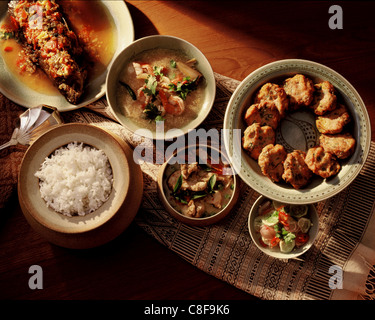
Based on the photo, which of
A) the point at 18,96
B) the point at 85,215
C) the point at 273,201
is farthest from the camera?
the point at 18,96

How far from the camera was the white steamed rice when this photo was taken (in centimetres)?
247

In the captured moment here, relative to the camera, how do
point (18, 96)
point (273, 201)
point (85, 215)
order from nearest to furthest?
point (85, 215), point (273, 201), point (18, 96)

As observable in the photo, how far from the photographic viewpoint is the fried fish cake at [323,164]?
8.23 feet

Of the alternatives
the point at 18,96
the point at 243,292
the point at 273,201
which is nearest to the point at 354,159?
the point at 273,201

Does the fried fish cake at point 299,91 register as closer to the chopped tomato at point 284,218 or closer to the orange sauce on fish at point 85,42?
the chopped tomato at point 284,218

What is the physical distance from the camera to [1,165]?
282cm

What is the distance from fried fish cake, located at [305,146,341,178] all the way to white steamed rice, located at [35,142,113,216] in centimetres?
125

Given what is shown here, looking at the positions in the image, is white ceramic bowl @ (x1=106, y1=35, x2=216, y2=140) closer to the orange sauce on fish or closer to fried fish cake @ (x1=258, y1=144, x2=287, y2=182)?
the orange sauce on fish

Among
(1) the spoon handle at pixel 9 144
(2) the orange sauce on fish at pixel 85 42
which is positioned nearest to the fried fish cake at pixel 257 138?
(2) the orange sauce on fish at pixel 85 42

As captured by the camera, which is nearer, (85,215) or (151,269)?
(85,215)

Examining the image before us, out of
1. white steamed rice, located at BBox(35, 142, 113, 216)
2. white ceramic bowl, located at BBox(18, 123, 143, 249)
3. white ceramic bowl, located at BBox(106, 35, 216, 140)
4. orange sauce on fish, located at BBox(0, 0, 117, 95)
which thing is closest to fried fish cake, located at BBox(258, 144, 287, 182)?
white ceramic bowl, located at BBox(106, 35, 216, 140)

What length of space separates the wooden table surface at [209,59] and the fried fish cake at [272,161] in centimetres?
65

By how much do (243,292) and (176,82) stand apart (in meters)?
1.48

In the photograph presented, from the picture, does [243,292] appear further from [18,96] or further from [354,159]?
[18,96]
